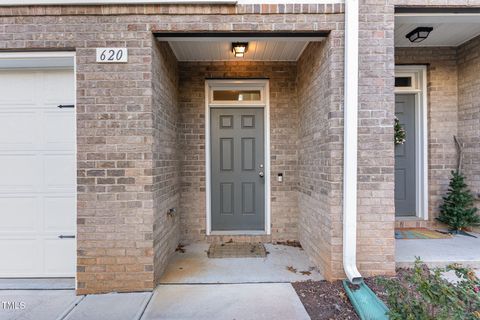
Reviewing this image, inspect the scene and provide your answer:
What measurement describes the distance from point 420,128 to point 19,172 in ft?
17.3

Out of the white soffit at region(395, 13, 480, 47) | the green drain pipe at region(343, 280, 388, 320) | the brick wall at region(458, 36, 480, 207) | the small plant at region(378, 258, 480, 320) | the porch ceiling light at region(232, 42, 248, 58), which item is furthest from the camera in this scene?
the brick wall at region(458, 36, 480, 207)

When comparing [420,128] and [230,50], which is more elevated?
[230,50]

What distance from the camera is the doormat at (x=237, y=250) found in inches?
143

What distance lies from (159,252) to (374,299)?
214 cm

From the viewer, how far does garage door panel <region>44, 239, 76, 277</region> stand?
3082mm

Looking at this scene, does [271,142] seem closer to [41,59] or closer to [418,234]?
[418,234]

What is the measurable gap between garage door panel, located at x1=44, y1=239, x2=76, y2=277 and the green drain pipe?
2923mm

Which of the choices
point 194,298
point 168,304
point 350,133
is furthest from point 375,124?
point 168,304

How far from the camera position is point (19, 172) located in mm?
3064

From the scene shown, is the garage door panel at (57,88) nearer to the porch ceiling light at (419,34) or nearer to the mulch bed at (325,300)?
the mulch bed at (325,300)

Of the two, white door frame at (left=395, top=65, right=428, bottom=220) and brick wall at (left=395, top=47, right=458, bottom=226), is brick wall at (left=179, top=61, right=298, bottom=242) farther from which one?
brick wall at (left=395, top=47, right=458, bottom=226)

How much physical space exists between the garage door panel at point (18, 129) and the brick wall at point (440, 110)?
15.9 feet

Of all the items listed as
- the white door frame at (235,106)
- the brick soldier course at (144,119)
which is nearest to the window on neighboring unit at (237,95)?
the white door frame at (235,106)

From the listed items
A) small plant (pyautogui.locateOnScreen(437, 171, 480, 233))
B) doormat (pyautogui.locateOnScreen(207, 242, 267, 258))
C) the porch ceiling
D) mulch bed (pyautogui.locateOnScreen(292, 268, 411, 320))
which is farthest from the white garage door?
small plant (pyautogui.locateOnScreen(437, 171, 480, 233))
